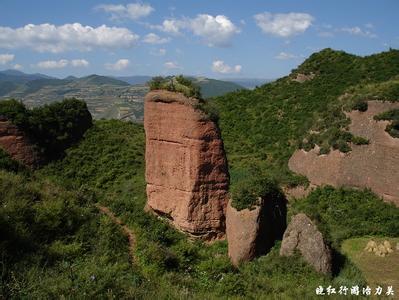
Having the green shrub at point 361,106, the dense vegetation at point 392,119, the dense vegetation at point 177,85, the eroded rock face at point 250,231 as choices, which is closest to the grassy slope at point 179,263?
the eroded rock face at point 250,231

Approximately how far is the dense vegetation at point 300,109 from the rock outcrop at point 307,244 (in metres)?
9.79

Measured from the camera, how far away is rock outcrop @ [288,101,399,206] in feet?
72.4

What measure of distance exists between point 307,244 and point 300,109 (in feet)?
80.3

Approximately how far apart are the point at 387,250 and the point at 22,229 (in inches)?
597

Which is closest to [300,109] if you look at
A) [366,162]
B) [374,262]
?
[366,162]

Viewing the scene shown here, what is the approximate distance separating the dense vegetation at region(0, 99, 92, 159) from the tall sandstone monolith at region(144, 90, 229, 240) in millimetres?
14310

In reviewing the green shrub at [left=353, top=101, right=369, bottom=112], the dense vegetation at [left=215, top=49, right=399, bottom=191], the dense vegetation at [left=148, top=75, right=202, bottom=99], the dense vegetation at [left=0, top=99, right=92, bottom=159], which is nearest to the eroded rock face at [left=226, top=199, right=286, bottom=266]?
the dense vegetation at [left=148, top=75, right=202, bottom=99]

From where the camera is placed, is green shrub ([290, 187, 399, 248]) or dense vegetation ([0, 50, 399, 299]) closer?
dense vegetation ([0, 50, 399, 299])

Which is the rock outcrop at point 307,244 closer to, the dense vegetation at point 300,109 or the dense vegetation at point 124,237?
the dense vegetation at point 124,237

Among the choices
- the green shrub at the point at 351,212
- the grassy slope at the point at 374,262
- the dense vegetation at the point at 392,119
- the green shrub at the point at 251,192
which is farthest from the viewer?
the dense vegetation at the point at 392,119

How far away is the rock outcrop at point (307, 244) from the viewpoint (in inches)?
604

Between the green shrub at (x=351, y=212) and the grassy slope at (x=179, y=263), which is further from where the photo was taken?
the green shrub at (x=351, y=212)

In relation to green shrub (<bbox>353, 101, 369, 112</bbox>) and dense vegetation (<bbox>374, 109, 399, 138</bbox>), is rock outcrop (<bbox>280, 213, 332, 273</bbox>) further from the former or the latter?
green shrub (<bbox>353, 101, 369, 112</bbox>)

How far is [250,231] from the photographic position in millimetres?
16766
